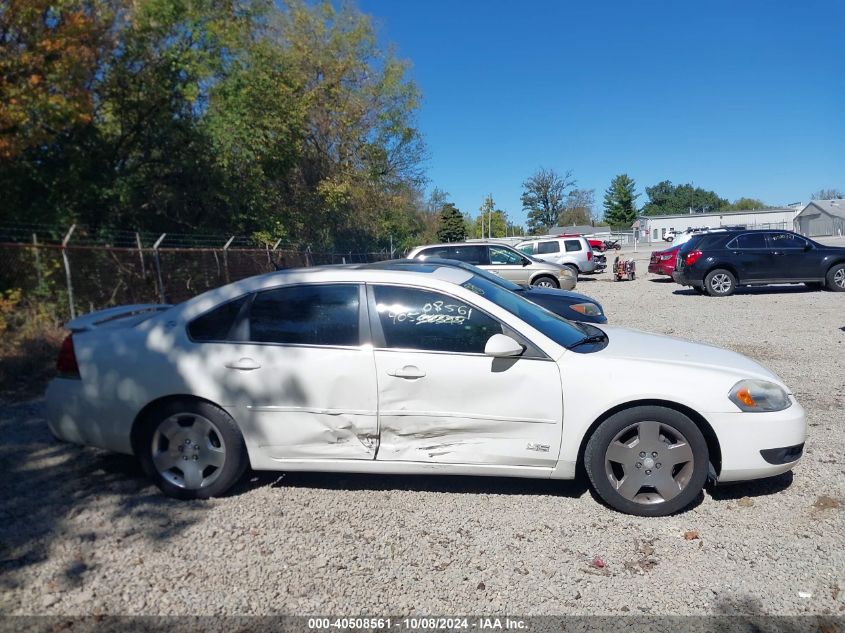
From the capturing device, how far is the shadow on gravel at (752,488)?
4129 mm

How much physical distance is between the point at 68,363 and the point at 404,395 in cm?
237

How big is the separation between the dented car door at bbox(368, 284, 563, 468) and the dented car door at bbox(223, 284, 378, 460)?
0.44ft

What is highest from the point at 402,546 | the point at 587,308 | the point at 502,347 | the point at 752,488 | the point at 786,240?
the point at 786,240

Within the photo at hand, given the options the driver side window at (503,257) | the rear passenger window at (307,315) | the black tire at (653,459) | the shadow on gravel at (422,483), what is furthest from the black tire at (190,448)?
the driver side window at (503,257)

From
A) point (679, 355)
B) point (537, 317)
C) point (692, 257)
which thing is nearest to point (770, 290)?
point (692, 257)

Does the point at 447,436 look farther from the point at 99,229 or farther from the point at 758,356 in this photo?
the point at 99,229

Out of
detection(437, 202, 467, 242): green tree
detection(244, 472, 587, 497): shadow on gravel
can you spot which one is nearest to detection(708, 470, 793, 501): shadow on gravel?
detection(244, 472, 587, 497): shadow on gravel

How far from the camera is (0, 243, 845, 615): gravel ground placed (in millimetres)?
3033

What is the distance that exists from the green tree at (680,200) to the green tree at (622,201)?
18.7 metres

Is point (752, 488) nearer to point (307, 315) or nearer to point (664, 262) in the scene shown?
point (307, 315)

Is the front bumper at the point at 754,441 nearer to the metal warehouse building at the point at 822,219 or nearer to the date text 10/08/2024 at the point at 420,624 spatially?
the date text 10/08/2024 at the point at 420,624

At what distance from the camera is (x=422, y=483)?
4402mm

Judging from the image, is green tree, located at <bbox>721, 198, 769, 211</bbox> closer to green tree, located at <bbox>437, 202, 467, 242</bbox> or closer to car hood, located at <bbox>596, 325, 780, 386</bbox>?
green tree, located at <bbox>437, 202, 467, 242</bbox>

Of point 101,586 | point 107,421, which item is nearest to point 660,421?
point 101,586
